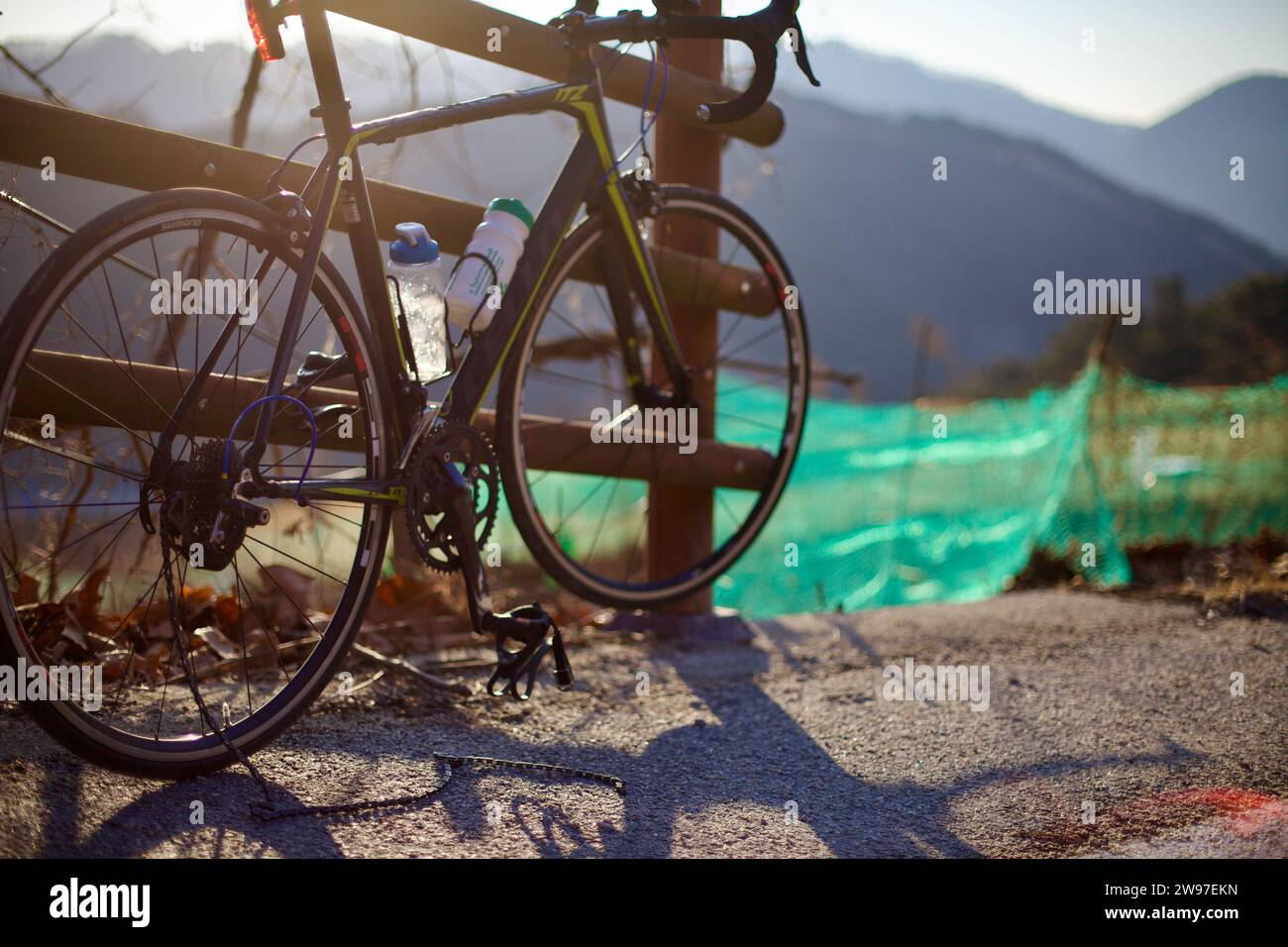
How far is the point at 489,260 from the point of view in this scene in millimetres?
2041

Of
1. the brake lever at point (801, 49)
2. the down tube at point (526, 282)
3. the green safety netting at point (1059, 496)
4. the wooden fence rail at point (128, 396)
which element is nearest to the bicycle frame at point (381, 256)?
the down tube at point (526, 282)

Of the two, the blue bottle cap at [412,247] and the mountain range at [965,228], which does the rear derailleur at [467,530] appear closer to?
the blue bottle cap at [412,247]

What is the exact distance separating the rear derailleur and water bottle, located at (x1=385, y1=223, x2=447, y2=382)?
173mm

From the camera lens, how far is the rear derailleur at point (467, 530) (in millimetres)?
1908

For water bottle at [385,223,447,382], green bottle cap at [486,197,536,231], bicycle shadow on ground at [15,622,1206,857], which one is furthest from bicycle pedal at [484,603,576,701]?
green bottle cap at [486,197,536,231]

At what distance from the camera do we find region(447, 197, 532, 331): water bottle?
6.53 ft

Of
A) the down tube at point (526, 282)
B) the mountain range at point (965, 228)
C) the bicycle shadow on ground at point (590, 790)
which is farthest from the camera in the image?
the mountain range at point (965, 228)

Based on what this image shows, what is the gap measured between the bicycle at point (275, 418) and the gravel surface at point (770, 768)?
0.14 metres

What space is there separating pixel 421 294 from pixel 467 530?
20.0 inches

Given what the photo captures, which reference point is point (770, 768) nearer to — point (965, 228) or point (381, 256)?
point (381, 256)

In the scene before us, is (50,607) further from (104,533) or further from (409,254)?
(409,254)

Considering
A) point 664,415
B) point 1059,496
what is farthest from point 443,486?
point 1059,496

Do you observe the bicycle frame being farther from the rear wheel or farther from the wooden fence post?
the wooden fence post
